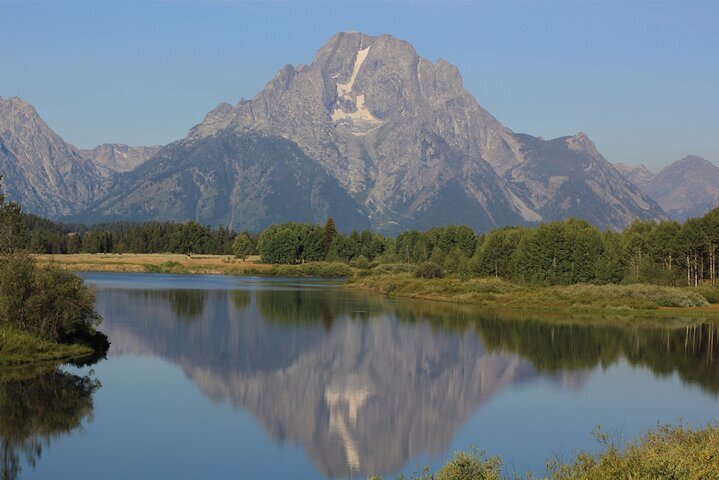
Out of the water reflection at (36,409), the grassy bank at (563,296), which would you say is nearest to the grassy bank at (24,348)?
the water reflection at (36,409)

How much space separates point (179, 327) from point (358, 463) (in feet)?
170

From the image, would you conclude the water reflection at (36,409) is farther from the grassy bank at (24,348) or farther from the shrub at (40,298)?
the shrub at (40,298)

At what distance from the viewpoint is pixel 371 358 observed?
6925 centimetres

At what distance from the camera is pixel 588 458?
97.3ft

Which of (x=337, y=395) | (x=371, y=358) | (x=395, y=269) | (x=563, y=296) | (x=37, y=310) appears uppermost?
(x=395, y=269)

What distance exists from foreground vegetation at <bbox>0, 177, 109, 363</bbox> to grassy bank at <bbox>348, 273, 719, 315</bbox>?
231 feet

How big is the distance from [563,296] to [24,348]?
8177 cm

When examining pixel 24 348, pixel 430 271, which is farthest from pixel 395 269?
pixel 24 348

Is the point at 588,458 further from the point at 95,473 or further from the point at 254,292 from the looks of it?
the point at 254,292

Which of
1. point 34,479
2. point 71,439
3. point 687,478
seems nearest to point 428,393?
point 71,439

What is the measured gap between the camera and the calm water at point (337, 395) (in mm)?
38625

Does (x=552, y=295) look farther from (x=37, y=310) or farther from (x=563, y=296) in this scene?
(x=37, y=310)

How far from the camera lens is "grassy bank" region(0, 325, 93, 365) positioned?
2175 inches

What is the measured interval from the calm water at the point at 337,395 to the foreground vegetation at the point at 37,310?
2.79 meters
